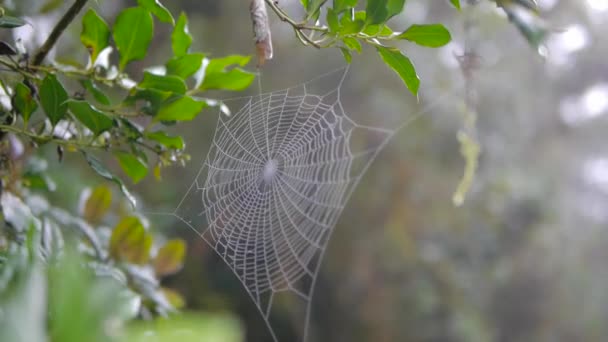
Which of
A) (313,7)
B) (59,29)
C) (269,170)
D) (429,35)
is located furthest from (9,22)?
(269,170)

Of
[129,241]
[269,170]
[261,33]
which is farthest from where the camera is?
[269,170]

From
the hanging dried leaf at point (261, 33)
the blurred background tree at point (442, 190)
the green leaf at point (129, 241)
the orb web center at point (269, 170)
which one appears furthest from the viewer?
the blurred background tree at point (442, 190)

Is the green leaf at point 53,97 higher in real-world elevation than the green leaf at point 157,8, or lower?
lower

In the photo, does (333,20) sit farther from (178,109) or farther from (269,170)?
(269,170)

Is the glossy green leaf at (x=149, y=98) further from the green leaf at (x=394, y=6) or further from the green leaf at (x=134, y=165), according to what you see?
the green leaf at (x=394, y=6)

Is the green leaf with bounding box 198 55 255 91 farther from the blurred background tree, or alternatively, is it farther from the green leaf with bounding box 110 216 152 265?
the blurred background tree

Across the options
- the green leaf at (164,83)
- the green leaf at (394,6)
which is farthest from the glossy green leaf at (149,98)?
the green leaf at (394,6)
